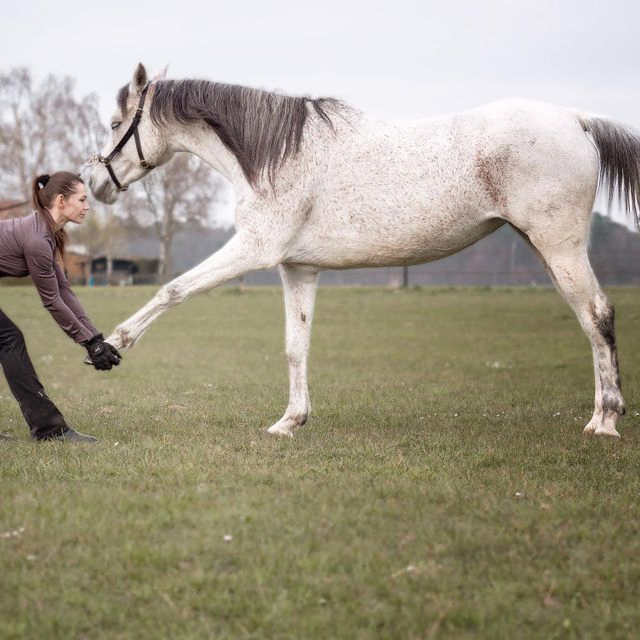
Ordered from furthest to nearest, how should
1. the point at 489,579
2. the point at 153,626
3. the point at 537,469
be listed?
the point at 537,469, the point at 489,579, the point at 153,626

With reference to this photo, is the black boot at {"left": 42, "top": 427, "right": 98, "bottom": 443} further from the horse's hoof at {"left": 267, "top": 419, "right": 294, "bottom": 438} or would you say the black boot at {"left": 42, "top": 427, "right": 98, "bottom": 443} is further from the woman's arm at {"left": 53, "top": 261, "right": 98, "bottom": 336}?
the horse's hoof at {"left": 267, "top": 419, "right": 294, "bottom": 438}

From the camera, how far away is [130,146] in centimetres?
745

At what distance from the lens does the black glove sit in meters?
6.37

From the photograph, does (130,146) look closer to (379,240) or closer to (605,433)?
(379,240)

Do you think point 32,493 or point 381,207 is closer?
point 32,493

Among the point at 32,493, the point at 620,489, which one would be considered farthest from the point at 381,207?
the point at 32,493

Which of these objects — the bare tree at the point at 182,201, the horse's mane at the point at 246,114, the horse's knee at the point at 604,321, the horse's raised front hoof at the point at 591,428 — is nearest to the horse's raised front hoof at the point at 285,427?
the horse's mane at the point at 246,114

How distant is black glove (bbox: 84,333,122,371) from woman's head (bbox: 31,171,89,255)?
96 centimetres

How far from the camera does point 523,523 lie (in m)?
4.37

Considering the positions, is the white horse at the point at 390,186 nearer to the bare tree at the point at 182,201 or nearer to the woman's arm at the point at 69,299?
the woman's arm at the point at 69,299

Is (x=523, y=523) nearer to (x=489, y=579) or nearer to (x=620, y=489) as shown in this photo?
(x=489, y=579)

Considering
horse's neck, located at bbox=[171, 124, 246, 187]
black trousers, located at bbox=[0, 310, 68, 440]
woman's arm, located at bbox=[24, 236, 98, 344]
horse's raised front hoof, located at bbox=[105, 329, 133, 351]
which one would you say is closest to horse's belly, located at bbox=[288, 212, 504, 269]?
horse's neck, located at bbox=[171, 124, 246, 187]

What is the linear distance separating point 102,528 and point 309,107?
4265mm

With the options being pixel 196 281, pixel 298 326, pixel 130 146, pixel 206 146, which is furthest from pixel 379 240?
pixel 130 146
